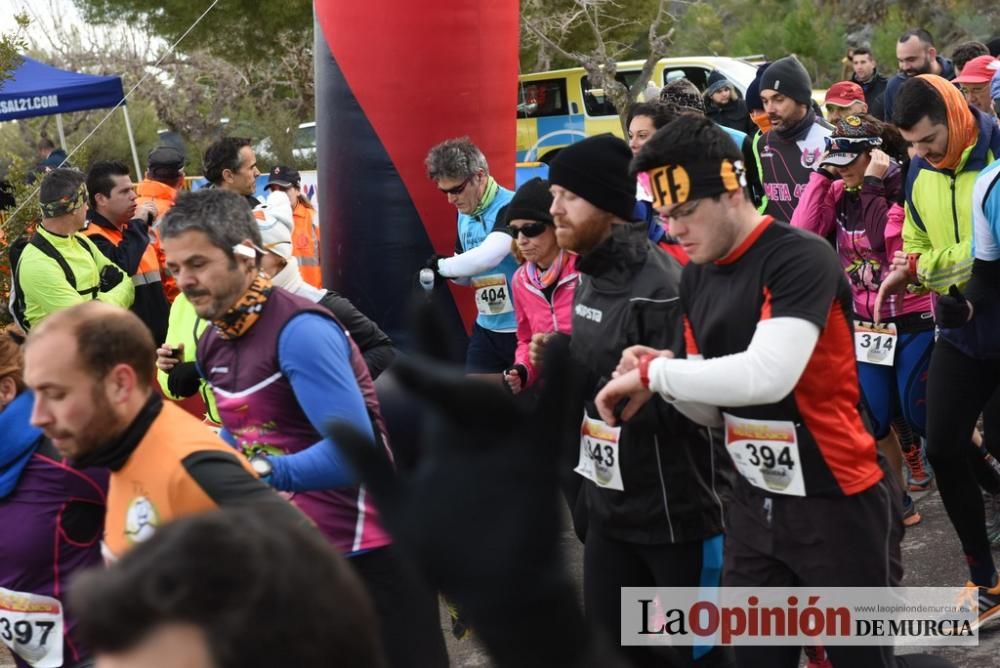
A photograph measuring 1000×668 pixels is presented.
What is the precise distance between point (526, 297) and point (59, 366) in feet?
8.17

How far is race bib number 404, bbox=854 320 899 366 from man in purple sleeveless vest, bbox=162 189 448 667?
9.01ft

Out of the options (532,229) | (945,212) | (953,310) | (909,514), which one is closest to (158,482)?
(532,229)

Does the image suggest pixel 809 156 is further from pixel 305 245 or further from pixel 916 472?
pixel 305 245

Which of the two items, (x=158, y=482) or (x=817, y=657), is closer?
(x=158, y=482)

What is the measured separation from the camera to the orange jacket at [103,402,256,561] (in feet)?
8.32

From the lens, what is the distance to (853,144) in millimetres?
5402

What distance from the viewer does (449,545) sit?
1471 mm

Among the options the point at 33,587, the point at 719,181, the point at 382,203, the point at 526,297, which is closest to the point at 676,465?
the point at 719,181

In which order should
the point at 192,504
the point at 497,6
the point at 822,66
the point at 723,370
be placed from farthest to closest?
the point at 822,66, the point at 497,6, the point at 723,370, the point at 192,504

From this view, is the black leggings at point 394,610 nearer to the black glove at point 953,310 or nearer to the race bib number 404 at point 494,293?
the black glove at point 953,310

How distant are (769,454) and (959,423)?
68.7 inches

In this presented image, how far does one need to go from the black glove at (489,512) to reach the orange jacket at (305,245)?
6555 mm

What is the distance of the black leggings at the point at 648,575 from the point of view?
357 centimetres

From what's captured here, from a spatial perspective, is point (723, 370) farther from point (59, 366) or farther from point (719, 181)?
point (59, 366)
